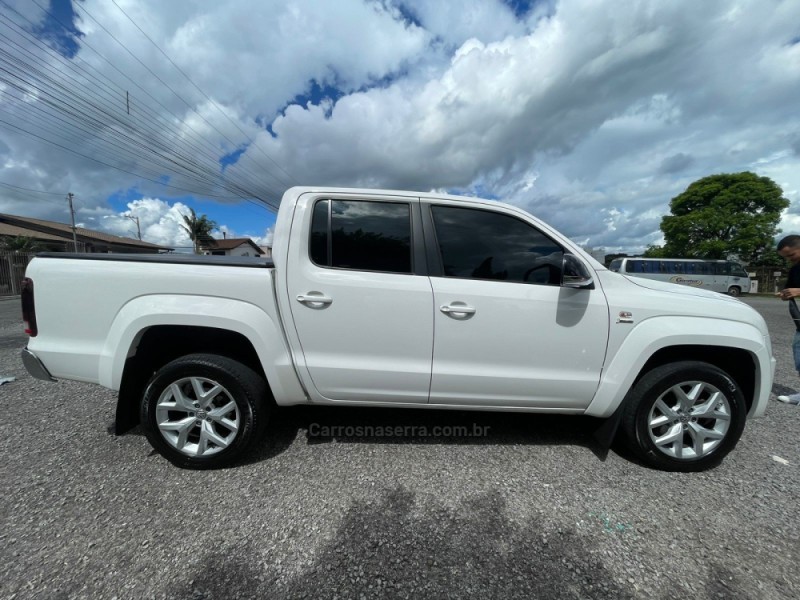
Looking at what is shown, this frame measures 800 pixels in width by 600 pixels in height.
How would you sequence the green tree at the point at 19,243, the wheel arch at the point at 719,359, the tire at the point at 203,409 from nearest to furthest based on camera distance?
1. the tire at the point at 203,409
2. the wheel arch at the point at 719,359
3. the green tree at the point at 19,243

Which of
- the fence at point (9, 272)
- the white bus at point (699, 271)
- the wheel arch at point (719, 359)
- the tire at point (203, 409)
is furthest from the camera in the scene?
the white bus at point (699, 271)

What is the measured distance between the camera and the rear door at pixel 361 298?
7.16 feet

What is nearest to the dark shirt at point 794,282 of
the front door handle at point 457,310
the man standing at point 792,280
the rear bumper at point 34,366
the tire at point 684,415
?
the man standing at point 792,280

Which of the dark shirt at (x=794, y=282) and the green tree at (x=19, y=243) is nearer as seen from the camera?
the dark shirt at (x=794, y=282)

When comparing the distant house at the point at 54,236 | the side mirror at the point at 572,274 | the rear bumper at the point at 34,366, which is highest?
the distant house at the point at 54,236

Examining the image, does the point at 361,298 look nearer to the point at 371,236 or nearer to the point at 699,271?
the point at 371,236

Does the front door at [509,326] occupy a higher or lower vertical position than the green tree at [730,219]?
lower

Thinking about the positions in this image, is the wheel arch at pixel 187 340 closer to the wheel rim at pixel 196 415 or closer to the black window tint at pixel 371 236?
the wheel rim at pixel 196 415

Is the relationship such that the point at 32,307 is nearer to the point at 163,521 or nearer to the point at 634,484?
the point at 163,521

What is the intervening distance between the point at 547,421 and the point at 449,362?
55.4 inches

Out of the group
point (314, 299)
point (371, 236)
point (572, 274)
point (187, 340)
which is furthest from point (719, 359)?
point (187, 340)

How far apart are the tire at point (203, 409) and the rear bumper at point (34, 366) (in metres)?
0.69

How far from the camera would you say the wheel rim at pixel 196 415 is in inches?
88.1

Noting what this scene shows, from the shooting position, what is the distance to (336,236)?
7.53 ft
